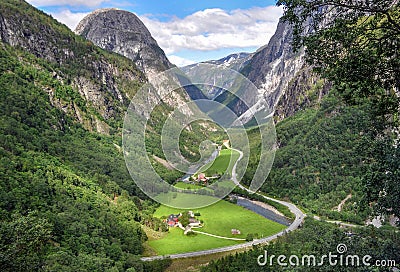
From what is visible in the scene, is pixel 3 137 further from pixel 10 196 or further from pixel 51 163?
pixel 10 196

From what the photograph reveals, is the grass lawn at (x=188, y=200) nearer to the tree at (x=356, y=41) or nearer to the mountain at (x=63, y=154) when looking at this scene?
the mountain at (x=63, y=154)

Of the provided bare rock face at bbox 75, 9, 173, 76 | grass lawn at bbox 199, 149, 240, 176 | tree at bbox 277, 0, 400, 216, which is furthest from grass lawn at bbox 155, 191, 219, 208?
bare rock face at bbox 75, 9, 173, 76

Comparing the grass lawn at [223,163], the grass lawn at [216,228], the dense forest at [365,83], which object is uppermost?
the dense forest at [365,83]

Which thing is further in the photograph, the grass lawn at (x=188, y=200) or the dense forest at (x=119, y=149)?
the grass lawn at (x=188, y=200)

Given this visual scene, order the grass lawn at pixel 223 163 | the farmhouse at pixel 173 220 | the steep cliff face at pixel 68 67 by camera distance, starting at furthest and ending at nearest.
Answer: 1. the steep cliff face at pixel 68 67
2. the farmhouse at pixel 173 220
3. the grass lawn at pixel 223 163

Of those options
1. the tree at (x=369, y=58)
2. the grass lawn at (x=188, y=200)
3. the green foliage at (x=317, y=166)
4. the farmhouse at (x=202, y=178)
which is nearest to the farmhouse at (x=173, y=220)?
the farmhouse at (x=202, y=178)

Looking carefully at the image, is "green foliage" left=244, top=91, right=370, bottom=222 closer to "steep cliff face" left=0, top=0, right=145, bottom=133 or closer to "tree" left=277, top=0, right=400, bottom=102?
"steep cliff face" left=0, top=0, right=145, bottom=133

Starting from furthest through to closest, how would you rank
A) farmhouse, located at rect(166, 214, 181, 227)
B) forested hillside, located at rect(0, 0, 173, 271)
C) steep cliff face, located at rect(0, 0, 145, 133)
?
steep cliff face, located at rect(0, 0, 145, 133), farmhouse, located at rect(166, 214, 181, 227), forested hillside, located at rect(0, 0, 173, 271)

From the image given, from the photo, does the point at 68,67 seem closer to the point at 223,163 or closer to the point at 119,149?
the point at 119,149

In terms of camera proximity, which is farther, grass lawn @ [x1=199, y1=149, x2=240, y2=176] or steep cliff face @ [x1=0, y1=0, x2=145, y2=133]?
steep cliff face @ [x1=0, y1=0, x2=145, y2=133]
